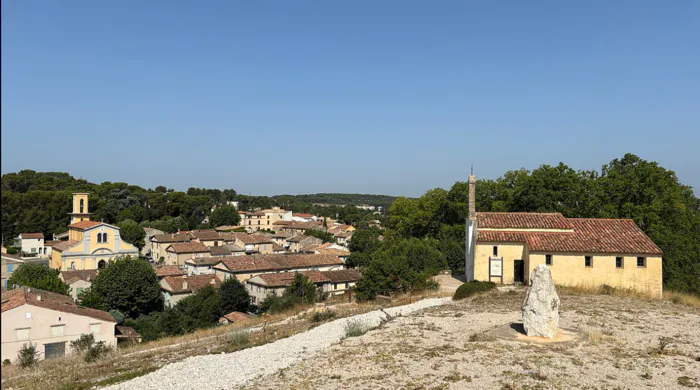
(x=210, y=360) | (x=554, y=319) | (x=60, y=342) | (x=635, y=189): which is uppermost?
(x=635, y=189)

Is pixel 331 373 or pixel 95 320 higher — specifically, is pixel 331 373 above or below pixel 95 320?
above

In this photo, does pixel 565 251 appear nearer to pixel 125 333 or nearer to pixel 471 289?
pixel 471 289

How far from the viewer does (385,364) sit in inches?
457

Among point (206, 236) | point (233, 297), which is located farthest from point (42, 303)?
point (206, 236)

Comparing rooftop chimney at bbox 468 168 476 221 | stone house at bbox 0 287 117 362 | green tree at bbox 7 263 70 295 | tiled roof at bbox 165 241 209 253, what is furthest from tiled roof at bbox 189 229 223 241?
rooftop chimney at bbox 468 168 476 221

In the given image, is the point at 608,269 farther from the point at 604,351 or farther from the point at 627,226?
the point at 604,351

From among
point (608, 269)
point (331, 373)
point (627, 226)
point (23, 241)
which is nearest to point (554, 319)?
point (331, 373)

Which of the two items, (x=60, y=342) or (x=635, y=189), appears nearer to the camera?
(x=60, y=342)

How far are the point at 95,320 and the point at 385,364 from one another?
66.2 feet

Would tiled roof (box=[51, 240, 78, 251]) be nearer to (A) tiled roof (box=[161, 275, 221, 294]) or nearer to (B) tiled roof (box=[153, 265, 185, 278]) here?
(B) tiled roof (box=[153, 265, 185, 278])

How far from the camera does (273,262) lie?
52531 mm

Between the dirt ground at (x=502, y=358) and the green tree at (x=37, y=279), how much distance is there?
30.9 meters

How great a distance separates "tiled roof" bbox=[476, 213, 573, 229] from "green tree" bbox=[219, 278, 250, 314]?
20.2 m

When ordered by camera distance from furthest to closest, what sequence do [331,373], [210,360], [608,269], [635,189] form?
[635,189] < [608,269] < [210,360] < [331,373]
